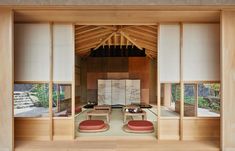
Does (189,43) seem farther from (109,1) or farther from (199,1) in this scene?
(109,1)

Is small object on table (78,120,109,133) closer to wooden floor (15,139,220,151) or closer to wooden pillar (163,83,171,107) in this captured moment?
wooden floor (15,139,220,151)

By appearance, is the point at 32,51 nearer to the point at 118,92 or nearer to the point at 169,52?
the point at 169,52

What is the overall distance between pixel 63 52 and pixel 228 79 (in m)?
3.09

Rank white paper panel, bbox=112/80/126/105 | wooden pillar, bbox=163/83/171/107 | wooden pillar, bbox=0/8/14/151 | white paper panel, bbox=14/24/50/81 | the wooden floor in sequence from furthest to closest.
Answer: white paper panel, bbox=112/80/126/105 < wooden pillar, bbox=163/83/171/107 < white paper panel, bbox=14/24/50/81 < the wooden floor < wooden pillar, bbox=0/8/14/151

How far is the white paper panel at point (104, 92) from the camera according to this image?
1102 centimetres

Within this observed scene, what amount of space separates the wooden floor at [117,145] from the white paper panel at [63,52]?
1.25 m

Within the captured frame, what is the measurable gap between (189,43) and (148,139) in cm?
210

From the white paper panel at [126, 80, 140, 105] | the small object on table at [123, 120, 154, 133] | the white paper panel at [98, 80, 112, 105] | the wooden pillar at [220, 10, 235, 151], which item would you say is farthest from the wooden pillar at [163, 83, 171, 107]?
the wooden pillar at [220, 10, 235, 151]

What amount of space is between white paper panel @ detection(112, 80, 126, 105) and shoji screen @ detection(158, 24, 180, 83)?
22.8 feet

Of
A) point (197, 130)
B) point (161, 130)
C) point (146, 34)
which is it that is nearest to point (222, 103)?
point (197, 130)

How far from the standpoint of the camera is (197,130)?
4.11 metres

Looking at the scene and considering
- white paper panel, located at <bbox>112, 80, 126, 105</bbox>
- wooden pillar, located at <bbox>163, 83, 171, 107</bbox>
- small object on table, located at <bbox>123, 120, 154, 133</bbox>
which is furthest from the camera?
white paper panel, located at <bbox>112, 80, 126, 105</bbox>

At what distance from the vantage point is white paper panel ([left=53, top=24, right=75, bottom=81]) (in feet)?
13.4

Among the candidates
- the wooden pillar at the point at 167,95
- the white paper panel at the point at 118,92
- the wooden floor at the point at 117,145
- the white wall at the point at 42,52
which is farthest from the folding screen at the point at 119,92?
the white wall at the point at 42,52
